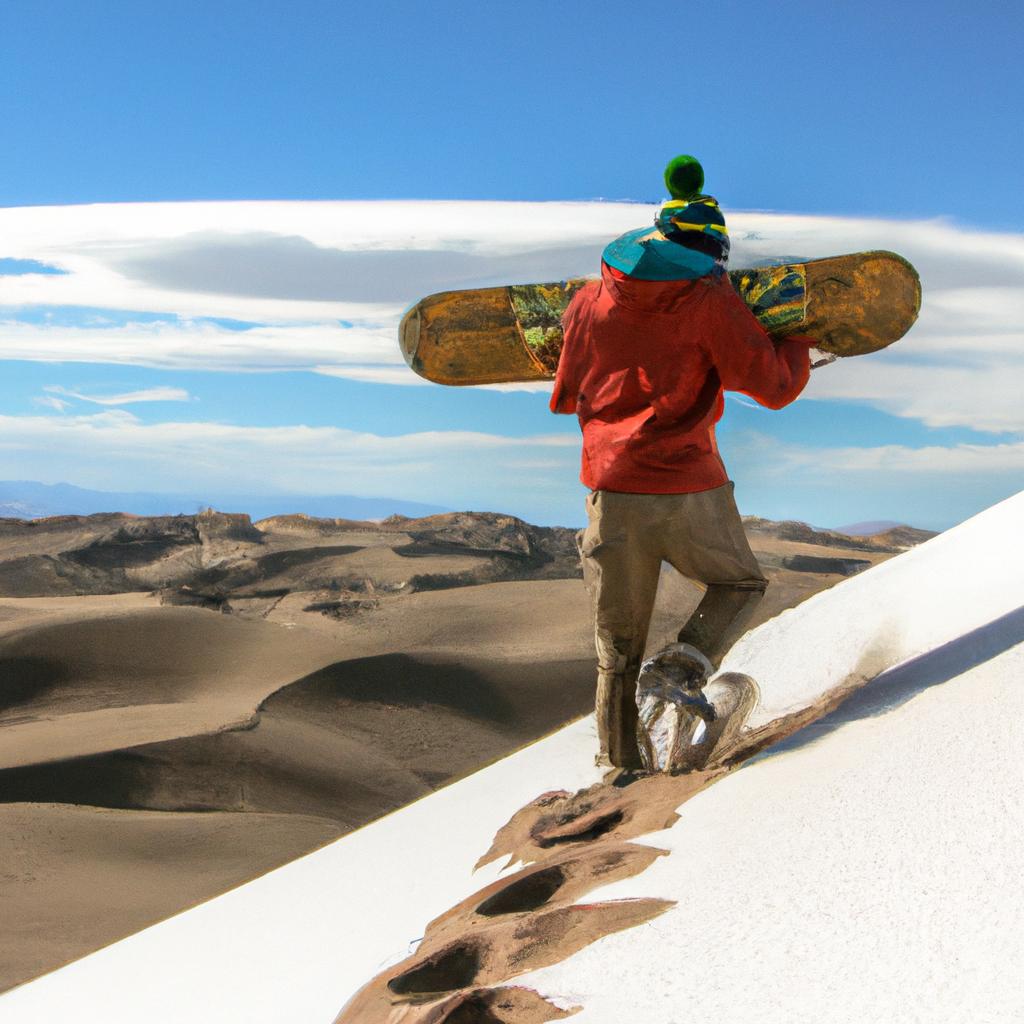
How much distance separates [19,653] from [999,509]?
5398 mm

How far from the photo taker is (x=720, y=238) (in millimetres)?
2898

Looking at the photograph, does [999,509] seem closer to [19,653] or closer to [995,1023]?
[995,1023]

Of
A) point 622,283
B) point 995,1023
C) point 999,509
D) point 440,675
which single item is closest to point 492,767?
point 622,283

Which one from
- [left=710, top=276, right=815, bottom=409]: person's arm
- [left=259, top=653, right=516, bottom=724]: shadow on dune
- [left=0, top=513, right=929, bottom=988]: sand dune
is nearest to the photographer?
[left=710, top=276, right=815, bottom=409]: person's arm

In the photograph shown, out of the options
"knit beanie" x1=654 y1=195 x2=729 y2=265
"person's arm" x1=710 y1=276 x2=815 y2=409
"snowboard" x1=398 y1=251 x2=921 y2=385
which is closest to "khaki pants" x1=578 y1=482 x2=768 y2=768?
"person's arm" x1=710 y1=276 x2=815 y2=409

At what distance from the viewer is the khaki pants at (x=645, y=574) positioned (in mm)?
2904

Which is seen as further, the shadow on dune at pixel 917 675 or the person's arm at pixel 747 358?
the person's arm at pixel 747 358

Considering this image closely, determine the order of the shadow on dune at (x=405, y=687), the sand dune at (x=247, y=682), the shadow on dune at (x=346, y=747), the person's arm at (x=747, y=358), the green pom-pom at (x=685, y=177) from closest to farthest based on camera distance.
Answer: the person's arm at (x=747, y=358) < the green pom-pom at (x=685, y=177) < the sand dune at (x=247, y=682) < the shadow on dune at (x=346, y=747) < the shadow on dune at (x=405, y=687)

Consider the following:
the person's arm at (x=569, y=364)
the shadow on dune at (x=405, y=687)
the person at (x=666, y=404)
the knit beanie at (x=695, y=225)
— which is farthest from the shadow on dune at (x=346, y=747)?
the knit beanie at (x=695, y=225)

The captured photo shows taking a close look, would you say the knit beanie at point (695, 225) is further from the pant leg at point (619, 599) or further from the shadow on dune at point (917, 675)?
the shadow on dune at point (917, 675)

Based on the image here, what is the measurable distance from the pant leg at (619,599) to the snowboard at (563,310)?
0.52 metres

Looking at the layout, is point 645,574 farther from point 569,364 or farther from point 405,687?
point 405,687

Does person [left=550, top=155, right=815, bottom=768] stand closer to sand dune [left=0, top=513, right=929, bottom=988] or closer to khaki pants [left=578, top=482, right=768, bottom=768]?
khaki pants [left=578, top=482, right=768, bottom=768]

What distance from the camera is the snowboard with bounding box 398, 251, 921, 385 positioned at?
117 inches
